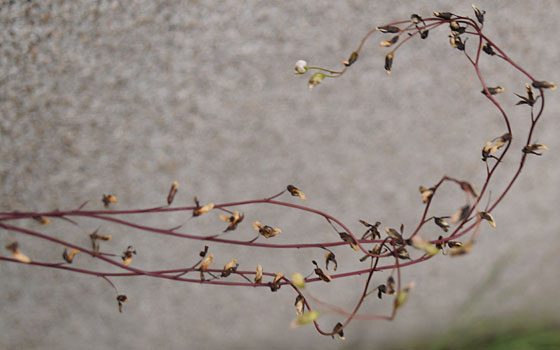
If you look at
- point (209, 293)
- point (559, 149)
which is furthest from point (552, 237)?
point (209, 293)

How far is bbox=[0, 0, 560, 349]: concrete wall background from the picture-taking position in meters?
0.46

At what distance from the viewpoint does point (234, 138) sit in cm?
52

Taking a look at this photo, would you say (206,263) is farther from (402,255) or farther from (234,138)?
(234,138)

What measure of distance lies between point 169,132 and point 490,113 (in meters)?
0.36

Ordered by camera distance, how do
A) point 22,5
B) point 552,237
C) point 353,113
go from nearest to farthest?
point 22,5, point 353,113, point 552,237

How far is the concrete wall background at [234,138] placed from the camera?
0.46 m

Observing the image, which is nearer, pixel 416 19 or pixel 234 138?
pixel 416 19

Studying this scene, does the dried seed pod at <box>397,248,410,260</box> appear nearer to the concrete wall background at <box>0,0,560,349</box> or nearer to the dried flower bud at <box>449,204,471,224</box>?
the dried flower bud at <box>449,204,471,224</box>

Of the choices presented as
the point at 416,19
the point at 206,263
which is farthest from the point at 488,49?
the point at 206,263

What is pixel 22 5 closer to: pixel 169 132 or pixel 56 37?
pixel 56 37

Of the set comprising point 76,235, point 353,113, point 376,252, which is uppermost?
point 353,113

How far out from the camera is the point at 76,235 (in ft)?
1.70

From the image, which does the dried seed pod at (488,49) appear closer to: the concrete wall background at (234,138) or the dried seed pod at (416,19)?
the dried seed pod at (416,19)

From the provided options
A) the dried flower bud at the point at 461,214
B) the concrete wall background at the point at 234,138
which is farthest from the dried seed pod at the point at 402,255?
the concrete wall background at the point at 234,138
